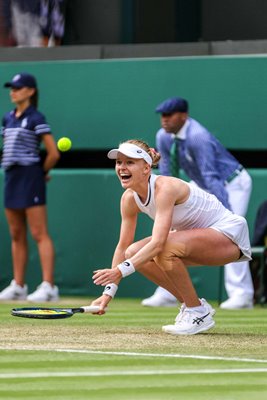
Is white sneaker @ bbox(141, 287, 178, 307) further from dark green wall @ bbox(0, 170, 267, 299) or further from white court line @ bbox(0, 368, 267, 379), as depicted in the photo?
white court line @ bbox(0, 368, 267, 379)

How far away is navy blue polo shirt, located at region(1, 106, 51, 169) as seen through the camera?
12625 mm

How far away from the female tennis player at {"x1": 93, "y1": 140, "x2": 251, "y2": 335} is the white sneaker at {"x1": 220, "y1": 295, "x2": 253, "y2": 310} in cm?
316

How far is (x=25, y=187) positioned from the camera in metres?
12.7

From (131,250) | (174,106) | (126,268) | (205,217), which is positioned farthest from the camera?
(174,106)

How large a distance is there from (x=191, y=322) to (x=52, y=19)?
6620 millimetres

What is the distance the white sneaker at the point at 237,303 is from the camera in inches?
471

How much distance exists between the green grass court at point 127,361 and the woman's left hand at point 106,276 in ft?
1.29

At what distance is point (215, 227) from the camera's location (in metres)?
8.68

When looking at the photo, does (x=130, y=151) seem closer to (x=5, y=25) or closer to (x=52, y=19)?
(x=52, y=19)

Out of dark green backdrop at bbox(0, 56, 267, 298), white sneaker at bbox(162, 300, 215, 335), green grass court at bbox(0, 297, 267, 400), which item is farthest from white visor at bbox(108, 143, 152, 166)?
dark green backdrop at bbox(0, 56, 267, 298)

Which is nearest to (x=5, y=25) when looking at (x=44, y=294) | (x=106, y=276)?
(x=44, y=294)

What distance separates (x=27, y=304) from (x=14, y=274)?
3.73 feet

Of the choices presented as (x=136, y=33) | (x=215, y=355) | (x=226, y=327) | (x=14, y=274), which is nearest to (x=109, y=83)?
(x=136, y=33)

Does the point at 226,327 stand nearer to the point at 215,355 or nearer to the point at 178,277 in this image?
the point at 178,277
